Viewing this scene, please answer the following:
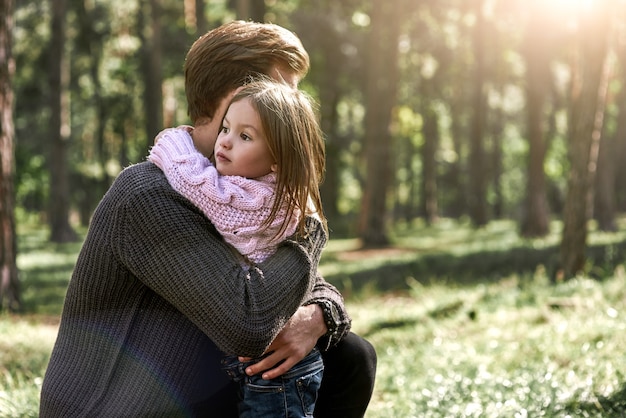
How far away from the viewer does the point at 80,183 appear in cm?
3666

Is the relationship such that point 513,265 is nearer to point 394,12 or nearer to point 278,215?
point 394,12

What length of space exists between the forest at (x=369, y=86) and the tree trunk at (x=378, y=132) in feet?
0.11

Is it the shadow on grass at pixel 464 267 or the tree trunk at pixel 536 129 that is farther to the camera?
the tree trunk at pixel 536 129

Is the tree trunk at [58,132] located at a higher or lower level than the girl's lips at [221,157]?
lower

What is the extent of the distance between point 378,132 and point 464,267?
21.1 ft

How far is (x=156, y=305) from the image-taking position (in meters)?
2.61

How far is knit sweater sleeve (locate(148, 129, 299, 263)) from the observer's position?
8.22 feet

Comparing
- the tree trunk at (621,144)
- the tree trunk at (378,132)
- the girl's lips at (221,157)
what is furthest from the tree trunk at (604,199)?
the girl's lips at (221,157)

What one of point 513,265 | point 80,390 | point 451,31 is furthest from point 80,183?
point 80,390

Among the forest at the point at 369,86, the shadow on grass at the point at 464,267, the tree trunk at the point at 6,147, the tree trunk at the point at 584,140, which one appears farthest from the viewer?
the shadow on grass at the point at 464,267

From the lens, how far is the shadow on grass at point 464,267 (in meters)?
12.1

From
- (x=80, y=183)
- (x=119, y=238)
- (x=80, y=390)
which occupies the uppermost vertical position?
(x=119, y=238)

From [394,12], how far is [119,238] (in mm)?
17840

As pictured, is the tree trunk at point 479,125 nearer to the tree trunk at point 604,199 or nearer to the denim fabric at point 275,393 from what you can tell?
the tree trunk at point 604,199
